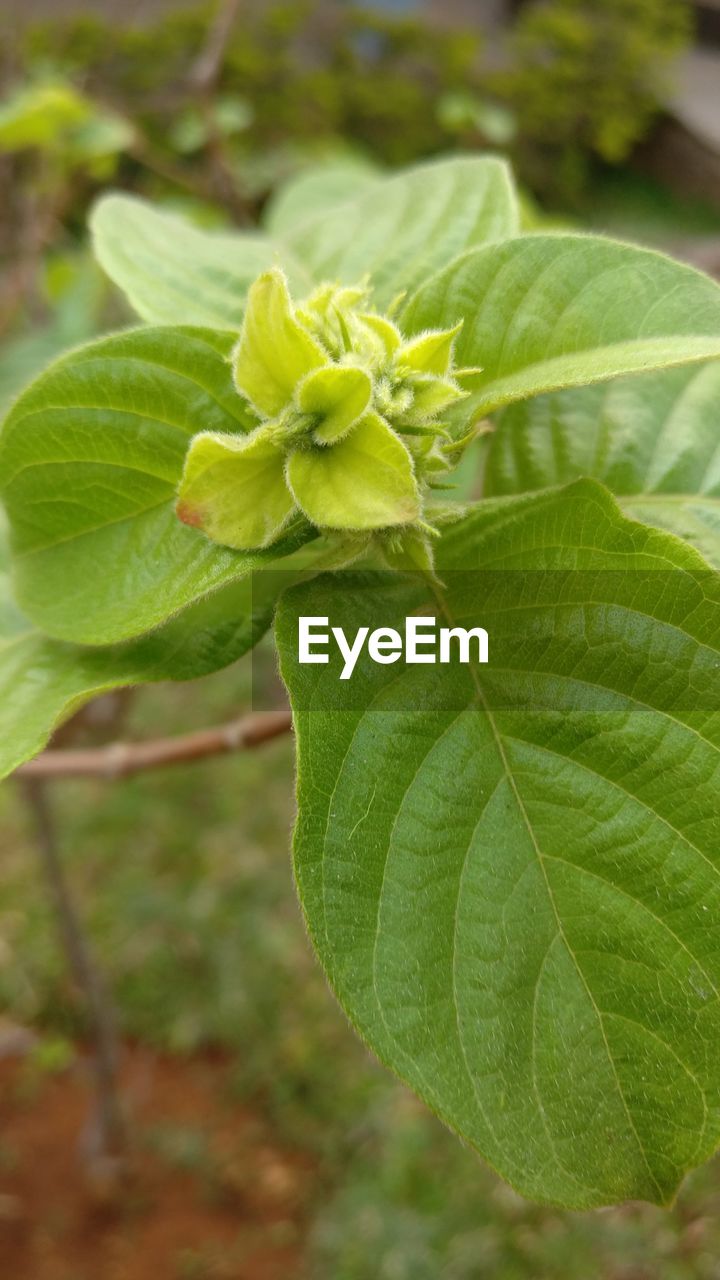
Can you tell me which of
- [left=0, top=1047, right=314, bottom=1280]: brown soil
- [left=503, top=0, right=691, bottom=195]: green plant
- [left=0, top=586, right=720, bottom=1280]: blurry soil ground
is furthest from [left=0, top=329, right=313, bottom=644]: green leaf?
[left=503, top=0, right=691, bottom=195]: green plant

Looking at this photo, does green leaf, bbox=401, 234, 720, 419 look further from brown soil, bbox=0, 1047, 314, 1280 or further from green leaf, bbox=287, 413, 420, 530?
brown soil, bbox=0, 1047, 314, 1280

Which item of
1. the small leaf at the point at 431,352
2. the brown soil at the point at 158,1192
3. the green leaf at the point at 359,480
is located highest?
the small leaf at the point at 431,352

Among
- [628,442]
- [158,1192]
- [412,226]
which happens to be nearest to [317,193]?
[412,226]

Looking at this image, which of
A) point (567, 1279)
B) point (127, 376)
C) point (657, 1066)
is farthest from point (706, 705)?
point (567, 1279)

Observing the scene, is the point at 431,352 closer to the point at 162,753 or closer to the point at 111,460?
the point at 111,460

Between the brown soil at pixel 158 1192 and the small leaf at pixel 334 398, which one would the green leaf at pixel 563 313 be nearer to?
the small leaf at pixel 334 398

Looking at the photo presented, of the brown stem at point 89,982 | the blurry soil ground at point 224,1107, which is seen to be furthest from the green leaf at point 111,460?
the blurry soil ground at point 224,1107

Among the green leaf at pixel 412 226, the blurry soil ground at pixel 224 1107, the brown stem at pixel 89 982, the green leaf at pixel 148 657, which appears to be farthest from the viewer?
the blurry soil ground at pixel 224 1107
